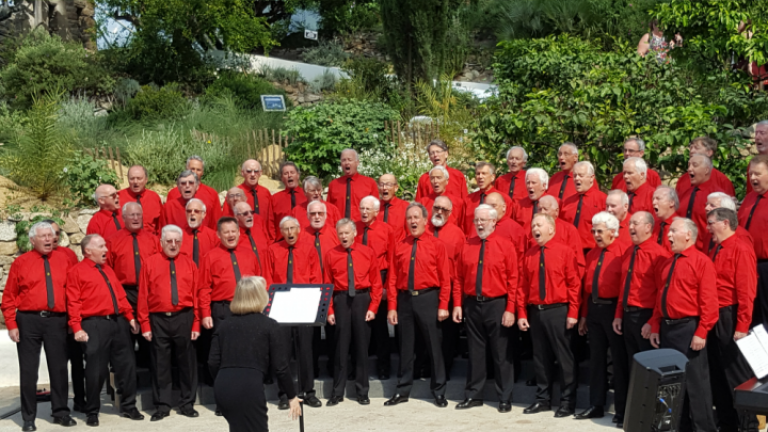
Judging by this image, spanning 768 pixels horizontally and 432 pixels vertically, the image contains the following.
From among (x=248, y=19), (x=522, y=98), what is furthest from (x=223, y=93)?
(x=522, y=98)

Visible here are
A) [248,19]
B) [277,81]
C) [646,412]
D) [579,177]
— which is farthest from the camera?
[277,81]

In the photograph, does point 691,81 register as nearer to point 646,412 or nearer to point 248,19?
point 646,412

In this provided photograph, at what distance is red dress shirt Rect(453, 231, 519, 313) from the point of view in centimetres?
815

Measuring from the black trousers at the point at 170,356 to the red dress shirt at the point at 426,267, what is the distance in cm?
199

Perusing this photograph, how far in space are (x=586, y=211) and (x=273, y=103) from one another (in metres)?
8.36

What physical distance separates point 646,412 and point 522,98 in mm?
7455

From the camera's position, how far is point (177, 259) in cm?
837

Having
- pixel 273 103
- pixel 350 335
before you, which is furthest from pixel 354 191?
pixel 273 103

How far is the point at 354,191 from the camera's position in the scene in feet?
33.4

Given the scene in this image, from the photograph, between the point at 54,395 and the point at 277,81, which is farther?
the point at 277,81

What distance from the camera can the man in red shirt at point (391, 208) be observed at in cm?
935

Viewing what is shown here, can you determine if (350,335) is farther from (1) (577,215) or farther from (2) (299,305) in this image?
(1) (577,215)

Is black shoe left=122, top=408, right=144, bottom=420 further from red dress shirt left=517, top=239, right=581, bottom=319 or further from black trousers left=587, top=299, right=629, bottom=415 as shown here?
black trousers left=587, top=299, right=629, bottom=415

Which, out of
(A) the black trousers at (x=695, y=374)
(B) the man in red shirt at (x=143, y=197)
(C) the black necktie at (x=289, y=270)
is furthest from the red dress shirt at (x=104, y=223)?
(A) the black trousers at (x=695, y=374)
